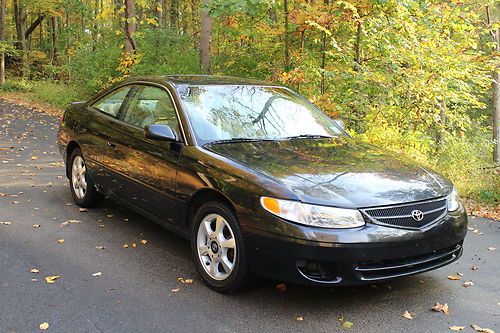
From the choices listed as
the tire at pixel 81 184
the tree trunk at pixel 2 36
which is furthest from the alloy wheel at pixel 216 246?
the tree trunk at pixel 2 36

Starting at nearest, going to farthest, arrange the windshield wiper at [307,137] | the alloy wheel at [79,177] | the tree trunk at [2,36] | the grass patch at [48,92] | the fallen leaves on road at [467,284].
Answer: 1. the fallen leaves on road at [467,284]
2. the windshield wiper at [307,137]
3. the alloy wheel at [79,177]
4. the grass patch at [48,92]
5. the tree trunk at [2,36]

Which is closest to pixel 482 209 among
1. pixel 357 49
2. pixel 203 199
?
pixel 203 199

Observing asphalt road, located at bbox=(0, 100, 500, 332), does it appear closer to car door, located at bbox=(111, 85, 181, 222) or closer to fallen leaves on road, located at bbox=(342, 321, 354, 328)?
fallen leaves on road, located at bbox=(342, 321, 354, 328)

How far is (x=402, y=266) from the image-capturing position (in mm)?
3557

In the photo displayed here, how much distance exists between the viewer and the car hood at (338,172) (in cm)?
351

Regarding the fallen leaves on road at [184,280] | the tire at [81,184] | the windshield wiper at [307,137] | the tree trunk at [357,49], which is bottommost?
the fallen leaves on road at [184,280]

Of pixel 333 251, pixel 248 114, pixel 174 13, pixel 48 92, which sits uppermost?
pixel 174 13

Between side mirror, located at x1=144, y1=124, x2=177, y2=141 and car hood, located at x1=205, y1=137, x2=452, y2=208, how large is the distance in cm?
36

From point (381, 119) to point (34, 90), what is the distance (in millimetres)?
22022

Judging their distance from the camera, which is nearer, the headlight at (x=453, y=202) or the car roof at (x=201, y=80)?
the headlight at (x=453, y=202)

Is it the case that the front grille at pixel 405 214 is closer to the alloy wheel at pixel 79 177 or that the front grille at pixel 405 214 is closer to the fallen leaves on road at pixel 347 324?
the fallen leaves on road at pixel 347 324

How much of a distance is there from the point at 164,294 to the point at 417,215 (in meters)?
1.97

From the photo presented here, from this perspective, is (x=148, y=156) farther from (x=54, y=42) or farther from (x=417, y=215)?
(x=54, y=42)

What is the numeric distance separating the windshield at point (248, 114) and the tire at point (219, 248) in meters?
0.68
